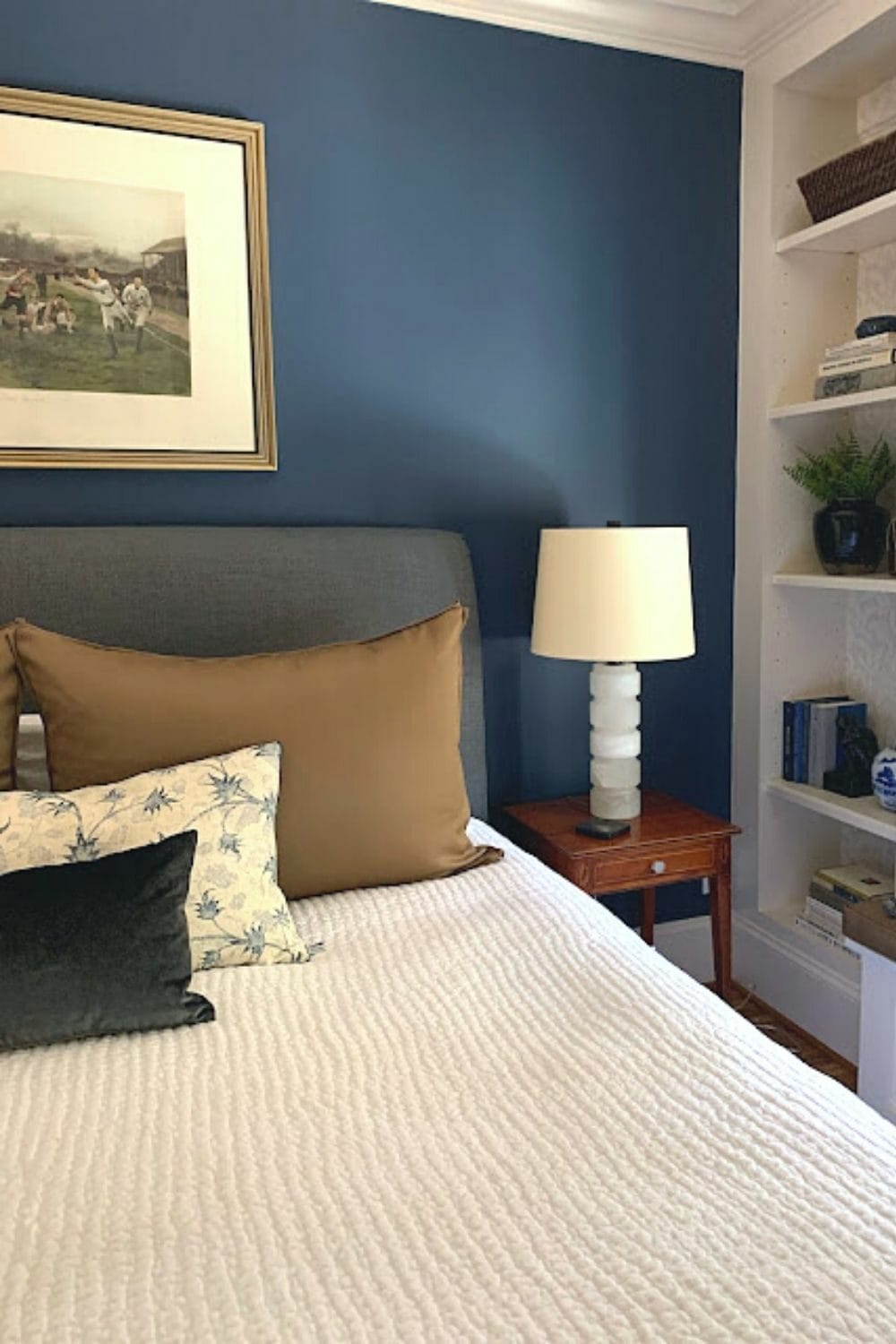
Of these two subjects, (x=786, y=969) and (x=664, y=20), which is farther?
(x=786, y=969)

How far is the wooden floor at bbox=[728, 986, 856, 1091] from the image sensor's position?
2.40 m

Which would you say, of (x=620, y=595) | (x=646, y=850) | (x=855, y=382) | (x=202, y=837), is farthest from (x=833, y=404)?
(x=202, y=837)

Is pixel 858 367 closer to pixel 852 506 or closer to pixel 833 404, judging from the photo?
pixel 833 404

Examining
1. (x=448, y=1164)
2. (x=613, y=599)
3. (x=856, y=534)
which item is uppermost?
(x=856, y=534)

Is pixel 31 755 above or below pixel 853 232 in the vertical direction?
below

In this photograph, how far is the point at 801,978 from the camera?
2619mm

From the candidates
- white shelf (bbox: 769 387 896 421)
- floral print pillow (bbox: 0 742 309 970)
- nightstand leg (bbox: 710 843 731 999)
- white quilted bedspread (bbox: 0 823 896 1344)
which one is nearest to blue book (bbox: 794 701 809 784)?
nightstand leg (bbox: 710 843 731 999)

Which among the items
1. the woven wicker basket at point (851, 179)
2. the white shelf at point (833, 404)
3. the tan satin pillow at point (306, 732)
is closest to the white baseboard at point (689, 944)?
the tan satin pillow at point (306, 732)

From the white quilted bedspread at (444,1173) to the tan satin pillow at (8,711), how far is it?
0.55m

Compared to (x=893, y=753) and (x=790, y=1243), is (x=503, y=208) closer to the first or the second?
(x=893, y=753)

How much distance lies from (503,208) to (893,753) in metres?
1.61

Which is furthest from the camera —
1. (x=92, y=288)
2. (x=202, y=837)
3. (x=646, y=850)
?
(x=646, y=850)

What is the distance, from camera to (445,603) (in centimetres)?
228

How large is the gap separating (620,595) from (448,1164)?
1.38 m
